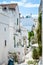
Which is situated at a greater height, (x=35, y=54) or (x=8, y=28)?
(x=8, y=28)

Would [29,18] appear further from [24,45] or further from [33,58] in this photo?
[33,58]

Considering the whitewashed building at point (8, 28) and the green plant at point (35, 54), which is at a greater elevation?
the whitewashed building at point (8, 28)

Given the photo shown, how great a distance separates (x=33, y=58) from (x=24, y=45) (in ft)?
0.73

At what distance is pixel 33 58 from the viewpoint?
2.27m

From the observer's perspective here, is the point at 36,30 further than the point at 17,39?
No

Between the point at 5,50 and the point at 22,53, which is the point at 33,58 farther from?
the point at 5,50

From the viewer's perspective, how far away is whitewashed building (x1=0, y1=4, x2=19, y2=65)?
225cm

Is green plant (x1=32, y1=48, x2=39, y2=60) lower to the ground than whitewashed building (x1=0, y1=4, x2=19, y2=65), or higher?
lower

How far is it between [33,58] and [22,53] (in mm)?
186

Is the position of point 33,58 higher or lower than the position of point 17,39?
lower

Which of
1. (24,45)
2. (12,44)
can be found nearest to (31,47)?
(24,45)

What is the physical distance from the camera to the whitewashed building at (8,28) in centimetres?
225

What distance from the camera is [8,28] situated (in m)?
2.30

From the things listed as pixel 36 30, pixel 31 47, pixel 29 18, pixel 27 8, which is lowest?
pixel 31 47
